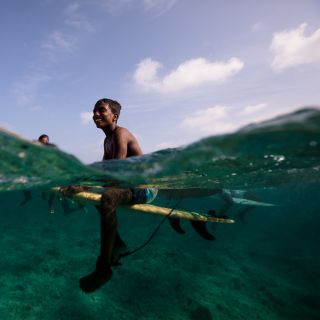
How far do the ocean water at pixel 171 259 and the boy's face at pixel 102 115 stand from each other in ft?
4.82

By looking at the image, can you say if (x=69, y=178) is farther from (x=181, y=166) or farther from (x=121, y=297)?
(x=121, y=297)

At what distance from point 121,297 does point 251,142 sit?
9.24 m

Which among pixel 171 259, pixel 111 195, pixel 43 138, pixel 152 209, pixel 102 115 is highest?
pixel 43 138

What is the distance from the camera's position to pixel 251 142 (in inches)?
313

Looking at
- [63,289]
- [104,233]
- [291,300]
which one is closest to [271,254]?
[291,300]

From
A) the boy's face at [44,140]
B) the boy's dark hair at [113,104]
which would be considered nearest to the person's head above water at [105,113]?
the boy's dark hair at [113,104]

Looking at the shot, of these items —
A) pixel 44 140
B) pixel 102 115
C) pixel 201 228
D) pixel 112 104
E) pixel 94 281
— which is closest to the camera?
pixel 94 281

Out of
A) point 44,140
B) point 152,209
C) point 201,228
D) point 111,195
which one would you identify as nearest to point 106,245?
point 111,195

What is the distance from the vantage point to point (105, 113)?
6.74 metres

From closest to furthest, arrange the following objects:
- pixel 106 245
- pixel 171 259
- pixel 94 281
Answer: pixel 94 281, pixel 106 245, pixel 171 259

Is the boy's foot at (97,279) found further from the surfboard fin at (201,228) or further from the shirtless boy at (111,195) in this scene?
the surfboard fin at (201,228)

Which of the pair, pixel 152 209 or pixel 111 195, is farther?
pixel 152 209

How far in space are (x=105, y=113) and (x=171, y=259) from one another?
1293 centimetres

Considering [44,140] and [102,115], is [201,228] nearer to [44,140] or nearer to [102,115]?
[102,115]
